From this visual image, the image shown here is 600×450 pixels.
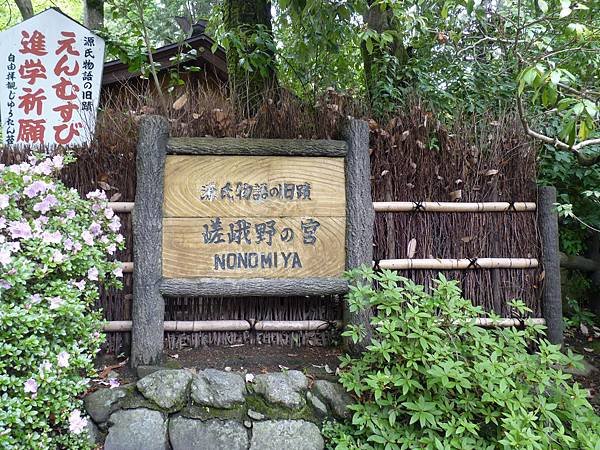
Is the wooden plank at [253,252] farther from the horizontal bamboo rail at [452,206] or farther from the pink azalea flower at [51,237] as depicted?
the pink azalea flower at [51,237]

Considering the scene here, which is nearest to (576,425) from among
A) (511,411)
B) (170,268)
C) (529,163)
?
(511,411)

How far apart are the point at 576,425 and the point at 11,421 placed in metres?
2.71

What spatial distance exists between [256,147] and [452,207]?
59.9 inches

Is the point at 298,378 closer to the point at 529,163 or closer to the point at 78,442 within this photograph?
the point at 78,442

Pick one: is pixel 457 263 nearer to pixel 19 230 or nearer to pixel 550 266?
pixel 550 266

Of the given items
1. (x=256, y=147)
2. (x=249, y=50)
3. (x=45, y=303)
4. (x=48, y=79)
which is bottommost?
(x=45, y=303)

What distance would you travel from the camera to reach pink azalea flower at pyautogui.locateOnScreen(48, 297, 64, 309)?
2211mm

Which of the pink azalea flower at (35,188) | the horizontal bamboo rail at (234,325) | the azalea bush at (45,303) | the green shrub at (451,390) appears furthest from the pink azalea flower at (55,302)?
the green shrub at (451,390)

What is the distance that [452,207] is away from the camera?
334 centimetres

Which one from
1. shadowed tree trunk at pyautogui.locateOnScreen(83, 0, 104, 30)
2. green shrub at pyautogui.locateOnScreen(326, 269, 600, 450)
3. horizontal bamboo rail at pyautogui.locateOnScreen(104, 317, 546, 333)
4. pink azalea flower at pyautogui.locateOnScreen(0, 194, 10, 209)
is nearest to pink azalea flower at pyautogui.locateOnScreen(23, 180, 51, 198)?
pink azalea flower at pyautogui.locateOnScreen(0, 194, 10, 209)

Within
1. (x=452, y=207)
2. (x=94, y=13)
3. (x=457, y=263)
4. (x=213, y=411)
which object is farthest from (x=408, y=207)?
(x=94, y=13)

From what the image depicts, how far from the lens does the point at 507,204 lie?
134 inches

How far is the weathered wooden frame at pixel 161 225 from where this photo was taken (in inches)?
114

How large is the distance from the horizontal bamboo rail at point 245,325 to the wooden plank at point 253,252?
36cm
